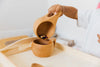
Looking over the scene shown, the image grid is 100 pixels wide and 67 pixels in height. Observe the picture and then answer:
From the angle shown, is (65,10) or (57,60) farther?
(65,10)

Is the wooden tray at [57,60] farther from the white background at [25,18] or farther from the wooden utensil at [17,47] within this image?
the white background at [25,18]

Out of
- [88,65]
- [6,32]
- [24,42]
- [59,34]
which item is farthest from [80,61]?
[6,32]

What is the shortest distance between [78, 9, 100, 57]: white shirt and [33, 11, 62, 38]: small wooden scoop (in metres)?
0.20

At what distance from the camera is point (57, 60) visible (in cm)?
49

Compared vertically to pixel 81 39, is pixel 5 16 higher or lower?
higher

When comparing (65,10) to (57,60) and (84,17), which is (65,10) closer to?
(84,17)

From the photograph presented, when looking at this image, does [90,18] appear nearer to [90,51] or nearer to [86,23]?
[86,23]

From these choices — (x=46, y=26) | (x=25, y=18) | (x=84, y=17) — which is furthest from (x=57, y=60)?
(x=25, y=18)

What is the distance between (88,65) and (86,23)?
1.04 feet

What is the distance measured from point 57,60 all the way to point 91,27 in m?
0.29

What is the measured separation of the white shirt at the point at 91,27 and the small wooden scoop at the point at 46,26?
0.20m

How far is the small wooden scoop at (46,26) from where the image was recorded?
525 mm

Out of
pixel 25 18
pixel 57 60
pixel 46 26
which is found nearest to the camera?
pixel 57 60

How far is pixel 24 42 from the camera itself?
1.96ft
